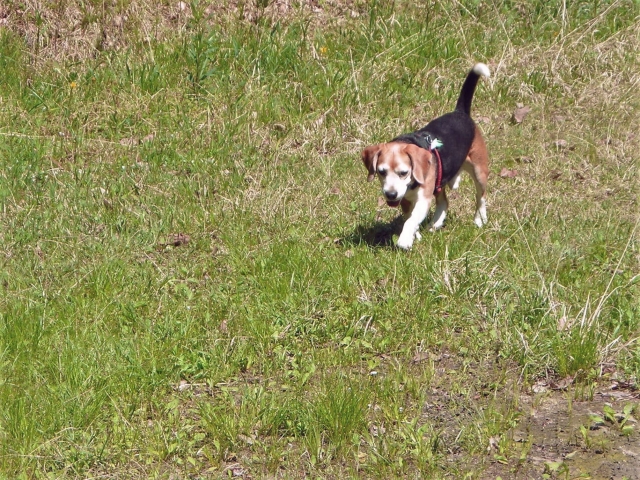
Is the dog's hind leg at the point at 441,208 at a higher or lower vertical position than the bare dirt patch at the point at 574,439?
higher

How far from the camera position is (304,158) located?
293 inches

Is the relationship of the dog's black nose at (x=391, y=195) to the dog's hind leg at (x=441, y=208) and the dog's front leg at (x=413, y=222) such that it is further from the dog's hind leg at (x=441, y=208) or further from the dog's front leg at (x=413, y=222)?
the dog's hind leg at (x=441, y=208)

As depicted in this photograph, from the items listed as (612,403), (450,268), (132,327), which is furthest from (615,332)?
(132,327)

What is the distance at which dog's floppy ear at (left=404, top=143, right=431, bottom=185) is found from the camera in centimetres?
573

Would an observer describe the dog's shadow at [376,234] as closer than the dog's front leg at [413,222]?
No

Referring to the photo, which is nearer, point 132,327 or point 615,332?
point 615,332

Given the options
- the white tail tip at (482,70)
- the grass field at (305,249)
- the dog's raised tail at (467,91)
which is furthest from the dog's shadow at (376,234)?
the white tail tip at (482,70)

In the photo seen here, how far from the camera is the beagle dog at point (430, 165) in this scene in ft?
18.8

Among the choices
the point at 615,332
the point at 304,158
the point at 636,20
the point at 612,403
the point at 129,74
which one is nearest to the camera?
the point at 612,403

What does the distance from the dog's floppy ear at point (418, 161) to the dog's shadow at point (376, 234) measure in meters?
0.54

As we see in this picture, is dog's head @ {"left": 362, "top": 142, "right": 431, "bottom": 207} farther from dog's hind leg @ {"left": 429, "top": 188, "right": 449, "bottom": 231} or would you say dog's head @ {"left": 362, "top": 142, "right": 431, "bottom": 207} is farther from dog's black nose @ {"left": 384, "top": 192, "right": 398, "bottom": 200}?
dog's hind leg @ {"left": 429, "top": 188, "right": 449, "bottom": 231}

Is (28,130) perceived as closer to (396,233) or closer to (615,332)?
(396,233)

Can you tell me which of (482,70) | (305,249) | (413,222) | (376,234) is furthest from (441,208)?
Answer: (305,249)

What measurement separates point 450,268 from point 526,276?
17.8 inches
